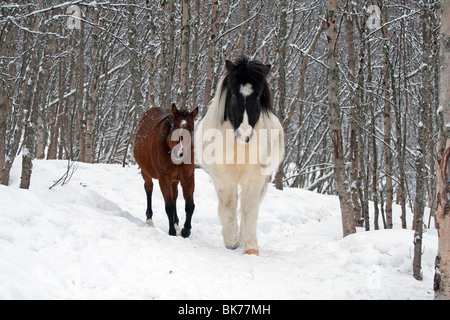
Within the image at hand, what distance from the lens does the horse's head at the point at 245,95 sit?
463cm

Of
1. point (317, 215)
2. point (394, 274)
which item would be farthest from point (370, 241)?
point (317, 215)

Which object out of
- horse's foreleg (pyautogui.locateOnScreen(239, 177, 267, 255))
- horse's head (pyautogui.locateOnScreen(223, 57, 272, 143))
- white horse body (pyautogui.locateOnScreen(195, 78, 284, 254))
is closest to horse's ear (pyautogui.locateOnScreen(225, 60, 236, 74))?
horse's head (pyautogui.locateOnScreen(223, 57, 272, 143))

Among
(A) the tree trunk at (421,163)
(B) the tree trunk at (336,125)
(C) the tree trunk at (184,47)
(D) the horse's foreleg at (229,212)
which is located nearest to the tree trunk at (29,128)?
(D) the horse's foreleg at (229,212)

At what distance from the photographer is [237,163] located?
5.07 meters

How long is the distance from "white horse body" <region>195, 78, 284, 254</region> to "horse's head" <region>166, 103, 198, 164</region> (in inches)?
10.3

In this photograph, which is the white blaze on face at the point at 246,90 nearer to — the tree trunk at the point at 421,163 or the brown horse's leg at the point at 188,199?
the brown horse's leg at the point at 188,199

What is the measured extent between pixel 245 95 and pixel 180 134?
1236 millimetres

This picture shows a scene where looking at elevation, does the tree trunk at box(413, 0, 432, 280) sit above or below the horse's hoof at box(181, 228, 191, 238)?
above

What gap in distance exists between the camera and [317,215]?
10.1 metres

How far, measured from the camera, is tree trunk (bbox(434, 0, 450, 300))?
8.89 ft

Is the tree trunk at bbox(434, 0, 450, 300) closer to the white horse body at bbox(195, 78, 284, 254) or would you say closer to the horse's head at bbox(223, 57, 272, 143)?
the horse's head at bbox(223, 57, 272, 143)

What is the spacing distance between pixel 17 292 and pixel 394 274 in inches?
136

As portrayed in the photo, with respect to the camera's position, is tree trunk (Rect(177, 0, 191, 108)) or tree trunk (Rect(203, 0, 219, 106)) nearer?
tree trunk (Rect(177, 0, 191, 108))

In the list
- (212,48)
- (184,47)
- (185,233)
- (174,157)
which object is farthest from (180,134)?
(212,48)
